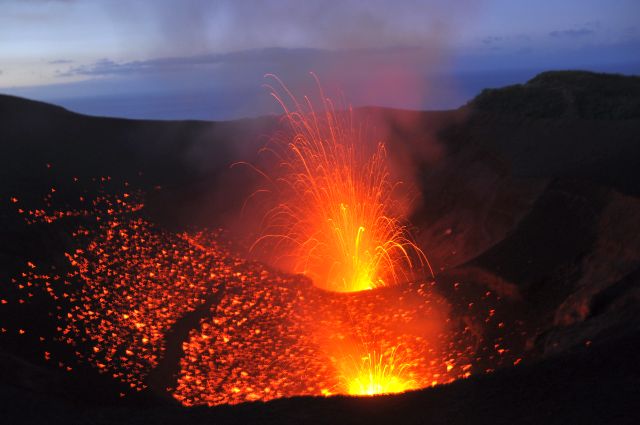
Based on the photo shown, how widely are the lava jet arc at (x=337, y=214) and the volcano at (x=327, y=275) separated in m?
0.09

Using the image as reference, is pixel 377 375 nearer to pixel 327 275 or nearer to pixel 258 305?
pixel 258 305

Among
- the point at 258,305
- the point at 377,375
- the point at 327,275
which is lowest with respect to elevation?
the point at 377,375

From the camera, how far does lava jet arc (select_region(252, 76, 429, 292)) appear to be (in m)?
17.6

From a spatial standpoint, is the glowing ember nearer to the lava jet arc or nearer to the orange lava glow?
the orange lava glow

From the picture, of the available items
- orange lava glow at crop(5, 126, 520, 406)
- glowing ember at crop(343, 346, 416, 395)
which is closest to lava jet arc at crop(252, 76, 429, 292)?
orange lava glow at crop(5, 126, 520, 406)

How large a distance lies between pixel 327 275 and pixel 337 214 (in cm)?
233

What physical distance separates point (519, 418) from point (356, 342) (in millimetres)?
5919

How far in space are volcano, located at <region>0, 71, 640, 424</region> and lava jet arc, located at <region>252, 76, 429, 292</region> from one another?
95mm

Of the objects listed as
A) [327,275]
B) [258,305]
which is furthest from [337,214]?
[258,305]

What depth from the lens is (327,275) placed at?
58.4 ft

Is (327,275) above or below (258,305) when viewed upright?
below

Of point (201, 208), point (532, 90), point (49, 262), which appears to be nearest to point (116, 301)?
point (49, 262)

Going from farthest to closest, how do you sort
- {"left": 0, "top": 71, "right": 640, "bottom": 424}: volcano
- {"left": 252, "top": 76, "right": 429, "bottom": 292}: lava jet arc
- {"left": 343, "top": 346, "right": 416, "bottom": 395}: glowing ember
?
{"left": 252, "top": 76, "right": 429, "bottom": 292}: lava jet arc, {"left": 343, "top": 346, "right": 416, "bottom": 395}: glowing ember, {"left": 0, "top": 71, "right": 640, "bottom": 424}: volcano

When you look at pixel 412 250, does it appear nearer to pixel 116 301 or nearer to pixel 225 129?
pixel 116 301
